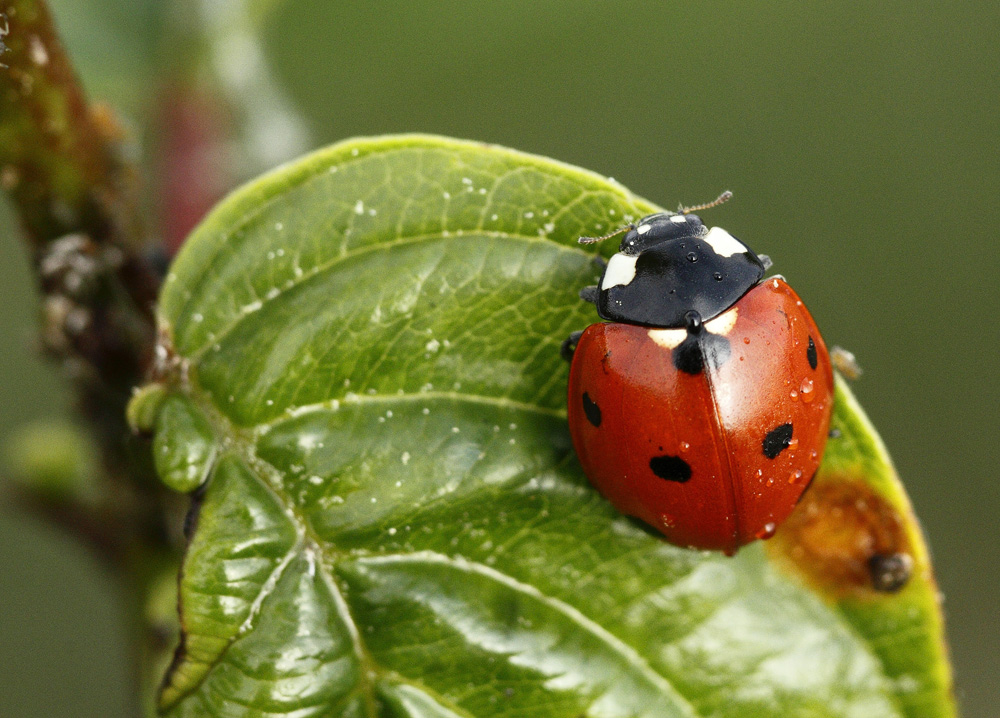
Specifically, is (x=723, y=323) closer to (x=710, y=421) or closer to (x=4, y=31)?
(x=710, y=421)

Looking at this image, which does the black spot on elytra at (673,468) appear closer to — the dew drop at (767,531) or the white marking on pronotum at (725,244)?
the dew drop at (767,531)

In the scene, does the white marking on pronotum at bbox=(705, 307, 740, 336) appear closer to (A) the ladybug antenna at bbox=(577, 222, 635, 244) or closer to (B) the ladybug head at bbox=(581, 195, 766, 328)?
(B) the ladybug head at bbox=(581, 195, 766, 328)

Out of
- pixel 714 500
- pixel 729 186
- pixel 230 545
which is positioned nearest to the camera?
pixel 230 545

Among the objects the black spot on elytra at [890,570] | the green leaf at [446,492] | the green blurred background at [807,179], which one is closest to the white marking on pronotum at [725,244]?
the green leaf at [446,492]

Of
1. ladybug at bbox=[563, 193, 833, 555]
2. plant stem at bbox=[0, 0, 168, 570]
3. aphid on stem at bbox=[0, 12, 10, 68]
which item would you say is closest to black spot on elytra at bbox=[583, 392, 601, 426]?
ladybug at bbox=[563, 193, 833, 555]

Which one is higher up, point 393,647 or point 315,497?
point 315,497

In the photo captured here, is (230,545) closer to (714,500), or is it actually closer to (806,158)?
(714,500)

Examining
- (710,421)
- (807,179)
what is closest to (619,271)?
(710,421)

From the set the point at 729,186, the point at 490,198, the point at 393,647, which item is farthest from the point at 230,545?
the point at 729,186
